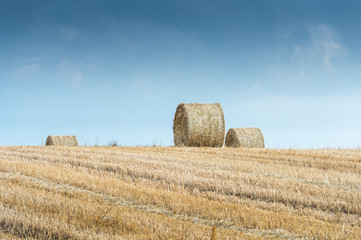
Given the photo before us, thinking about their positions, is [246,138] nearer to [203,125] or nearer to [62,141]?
[203,125]

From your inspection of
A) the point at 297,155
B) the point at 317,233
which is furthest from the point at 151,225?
the point at 297,155

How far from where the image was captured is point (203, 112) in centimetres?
1594

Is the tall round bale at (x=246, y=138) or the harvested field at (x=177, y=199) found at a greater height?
the tall round bale at (x=246, y=138)

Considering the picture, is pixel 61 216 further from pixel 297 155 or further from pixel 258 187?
pixel 297 155

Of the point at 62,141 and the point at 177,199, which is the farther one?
the point at 62,141

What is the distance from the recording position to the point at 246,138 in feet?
59.8

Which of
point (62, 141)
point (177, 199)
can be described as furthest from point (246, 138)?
point (177, 199)

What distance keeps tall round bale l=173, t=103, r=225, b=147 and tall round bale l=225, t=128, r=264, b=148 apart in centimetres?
230

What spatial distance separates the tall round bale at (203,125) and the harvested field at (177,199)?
6.08 m

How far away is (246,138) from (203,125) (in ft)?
11.2

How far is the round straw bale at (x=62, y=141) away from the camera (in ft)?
74.9

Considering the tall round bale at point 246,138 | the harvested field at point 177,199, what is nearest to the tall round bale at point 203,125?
the tall round bale at point 246,138

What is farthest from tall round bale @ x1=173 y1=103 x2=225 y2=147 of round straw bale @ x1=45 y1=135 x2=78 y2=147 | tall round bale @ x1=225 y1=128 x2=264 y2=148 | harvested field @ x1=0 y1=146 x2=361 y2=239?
round straw bale @ x1=45 y1=135 x2=78 y2=147

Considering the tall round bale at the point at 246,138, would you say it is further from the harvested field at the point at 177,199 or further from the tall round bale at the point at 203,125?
the harvested field at the point at 177,199
